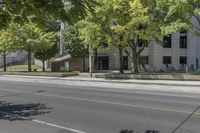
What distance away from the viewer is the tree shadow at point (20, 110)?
1378cm

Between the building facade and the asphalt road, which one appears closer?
the asphalt road

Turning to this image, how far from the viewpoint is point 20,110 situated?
15508 mm

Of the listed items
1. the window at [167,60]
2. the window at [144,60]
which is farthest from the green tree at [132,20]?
the window at [167,60]

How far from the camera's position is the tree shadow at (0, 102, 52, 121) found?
Answer: 45.2 feet

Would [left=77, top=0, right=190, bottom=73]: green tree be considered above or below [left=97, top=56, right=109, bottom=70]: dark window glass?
above

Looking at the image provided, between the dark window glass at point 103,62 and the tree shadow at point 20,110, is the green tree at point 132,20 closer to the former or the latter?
the tree shadow at point 20,110

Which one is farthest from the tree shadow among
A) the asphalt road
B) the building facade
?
the building facade

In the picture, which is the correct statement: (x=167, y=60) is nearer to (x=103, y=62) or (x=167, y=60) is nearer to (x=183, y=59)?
(x=183, y=59)

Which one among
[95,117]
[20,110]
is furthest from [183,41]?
[95,117]

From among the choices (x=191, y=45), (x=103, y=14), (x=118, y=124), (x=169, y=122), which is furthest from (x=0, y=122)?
(x=191, y=45)

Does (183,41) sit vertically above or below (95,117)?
above

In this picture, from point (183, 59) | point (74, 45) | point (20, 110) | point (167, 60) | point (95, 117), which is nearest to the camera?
point (95, 117)

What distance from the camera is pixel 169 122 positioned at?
38.1 ft

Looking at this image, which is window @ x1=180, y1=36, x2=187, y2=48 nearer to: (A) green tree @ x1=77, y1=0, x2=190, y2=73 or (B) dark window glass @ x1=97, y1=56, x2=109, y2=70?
(B) dark window glass @ x1=97, y1=56, x2=109, y2=70
